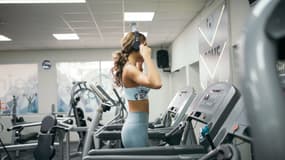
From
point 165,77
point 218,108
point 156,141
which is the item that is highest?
point 165,77

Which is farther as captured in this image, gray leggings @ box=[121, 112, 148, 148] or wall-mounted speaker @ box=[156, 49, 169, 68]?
wall-mounted speaker @ box=[156, 49, 169, 68]

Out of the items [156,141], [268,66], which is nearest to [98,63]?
[156,141]

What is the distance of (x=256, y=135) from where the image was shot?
423 mm

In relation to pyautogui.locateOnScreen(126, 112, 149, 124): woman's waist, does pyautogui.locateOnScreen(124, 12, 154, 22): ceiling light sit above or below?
above

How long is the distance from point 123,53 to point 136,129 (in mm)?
607

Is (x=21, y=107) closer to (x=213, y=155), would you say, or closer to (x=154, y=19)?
(x=154, y=19)

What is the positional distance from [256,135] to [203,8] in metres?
5.15

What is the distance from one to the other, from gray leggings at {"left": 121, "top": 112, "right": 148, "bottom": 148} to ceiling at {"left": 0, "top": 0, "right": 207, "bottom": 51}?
2933mm

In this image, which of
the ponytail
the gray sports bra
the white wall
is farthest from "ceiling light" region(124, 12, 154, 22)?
the gray sports bra

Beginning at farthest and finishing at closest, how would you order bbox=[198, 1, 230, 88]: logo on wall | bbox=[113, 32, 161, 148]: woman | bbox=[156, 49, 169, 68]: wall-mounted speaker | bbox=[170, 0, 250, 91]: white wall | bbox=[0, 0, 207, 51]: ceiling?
bbox=[156, 49, 169, 68]: wall-mounted speaker
bbox=[0, 0, 207, 51]: ceiling
bbox=[198, 1, 230, 88]: logo on wall
bbox=[170, 0, 250, 91]: white wall
bbox=[113, 32, 161, 148]: woman

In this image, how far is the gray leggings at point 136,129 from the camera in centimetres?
226

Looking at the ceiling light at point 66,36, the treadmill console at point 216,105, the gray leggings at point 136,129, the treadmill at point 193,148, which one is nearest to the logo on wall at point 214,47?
the treadmill console at point 216,105

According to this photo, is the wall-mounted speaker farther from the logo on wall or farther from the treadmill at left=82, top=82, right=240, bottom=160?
the treadmill at left=82, top=82, right=240, bottom=160

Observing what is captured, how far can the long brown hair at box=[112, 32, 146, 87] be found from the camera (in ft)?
7.57
